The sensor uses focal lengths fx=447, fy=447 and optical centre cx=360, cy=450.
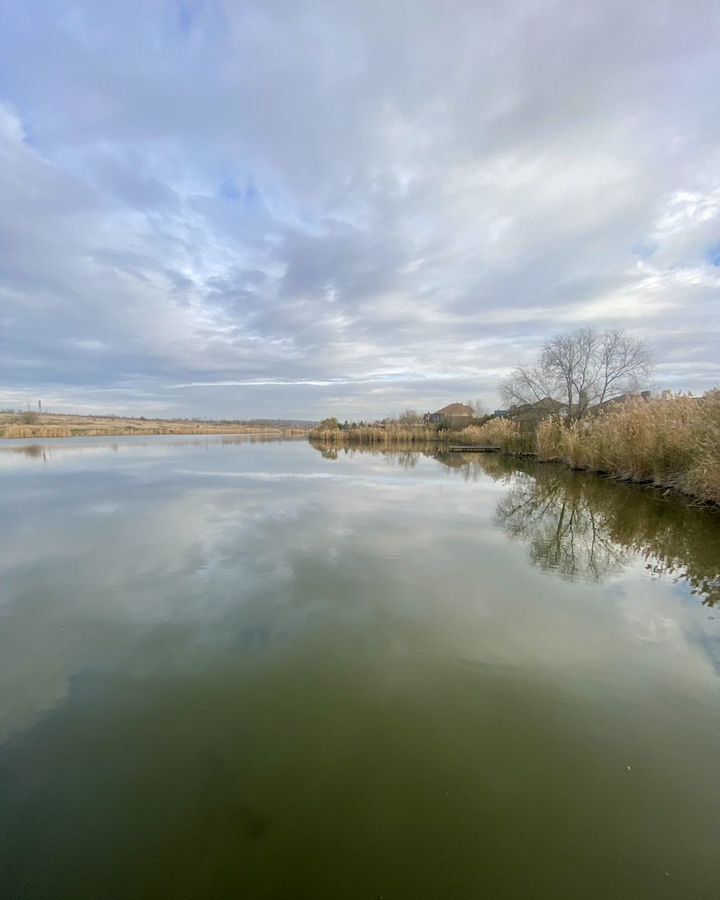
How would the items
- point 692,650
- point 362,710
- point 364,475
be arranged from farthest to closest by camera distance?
point 364,475
point 692,650
point 362,710

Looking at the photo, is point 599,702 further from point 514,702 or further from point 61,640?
point 61,640

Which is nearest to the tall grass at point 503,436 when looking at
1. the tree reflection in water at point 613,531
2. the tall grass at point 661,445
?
the tall grass at point 661,445

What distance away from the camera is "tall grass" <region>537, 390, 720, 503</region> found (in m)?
8.27

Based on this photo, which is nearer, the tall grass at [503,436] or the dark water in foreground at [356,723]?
the dark water in foreground at [356,723]

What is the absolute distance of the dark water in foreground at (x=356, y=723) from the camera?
66.0 inches

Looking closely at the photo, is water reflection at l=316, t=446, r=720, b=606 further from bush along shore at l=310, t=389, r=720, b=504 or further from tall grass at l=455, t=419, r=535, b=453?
tall grass at l=455, t=419, r=535, b=453

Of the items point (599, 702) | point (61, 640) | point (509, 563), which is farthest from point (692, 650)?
point (61, 640)

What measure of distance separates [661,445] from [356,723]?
11094 millimetres

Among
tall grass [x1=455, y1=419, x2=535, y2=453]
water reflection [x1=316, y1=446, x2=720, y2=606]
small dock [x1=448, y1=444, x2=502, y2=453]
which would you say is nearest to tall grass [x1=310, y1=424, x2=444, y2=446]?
tall grass [x1=455, y1=419, x2=535, y2=453]

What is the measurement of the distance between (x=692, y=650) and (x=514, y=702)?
67.9 inches

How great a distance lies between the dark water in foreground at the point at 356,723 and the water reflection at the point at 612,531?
0.11 m

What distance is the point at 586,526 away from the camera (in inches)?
290

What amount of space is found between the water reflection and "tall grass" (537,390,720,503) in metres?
0.59

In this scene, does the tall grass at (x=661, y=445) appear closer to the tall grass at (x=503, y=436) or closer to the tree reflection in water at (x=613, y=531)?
the tree reflection in water at (x=613, y=531)
